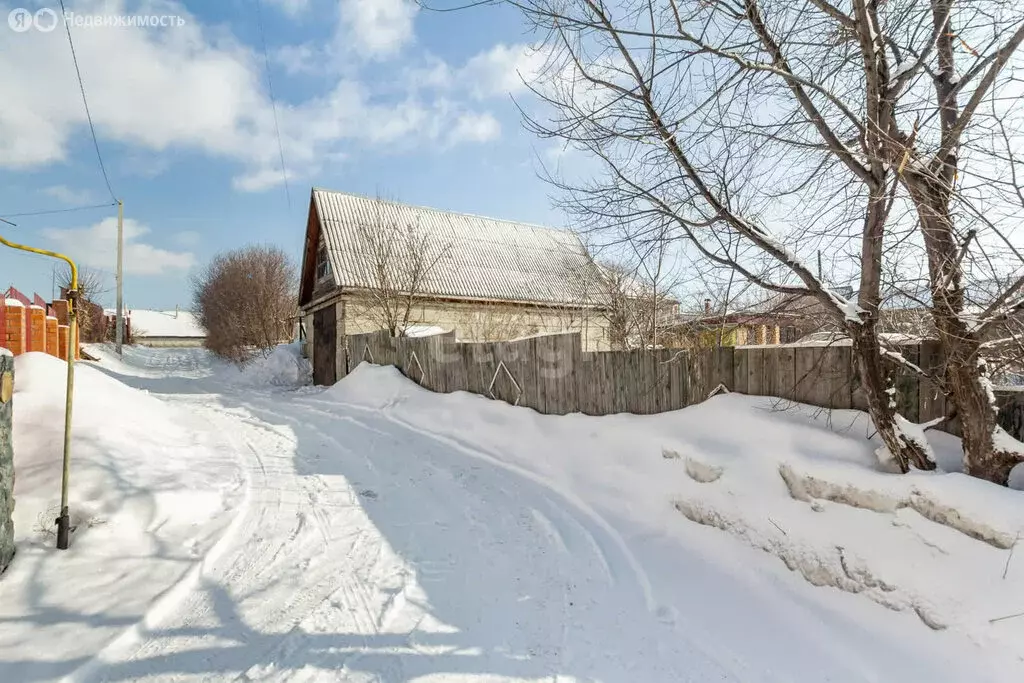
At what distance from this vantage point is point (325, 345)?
52.1ft

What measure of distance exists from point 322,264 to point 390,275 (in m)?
4.81

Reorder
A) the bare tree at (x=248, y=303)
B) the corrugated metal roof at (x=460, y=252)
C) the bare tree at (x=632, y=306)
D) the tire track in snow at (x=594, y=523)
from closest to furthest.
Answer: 1. the tire track in snow at (x=594, y=523)
2. the bare tree at (x=632, y=306)
3. the corrugated metal roof at (x=460, y=252)
4. the bare tree at (x=248, y=303)

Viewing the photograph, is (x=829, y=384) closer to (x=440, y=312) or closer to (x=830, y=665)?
(x=830, y=665)

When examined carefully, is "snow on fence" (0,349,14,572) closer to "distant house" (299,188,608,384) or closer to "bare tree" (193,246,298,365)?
"distant house" (299,188,608,384)

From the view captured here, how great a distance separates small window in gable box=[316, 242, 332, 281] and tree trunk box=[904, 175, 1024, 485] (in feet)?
47.9

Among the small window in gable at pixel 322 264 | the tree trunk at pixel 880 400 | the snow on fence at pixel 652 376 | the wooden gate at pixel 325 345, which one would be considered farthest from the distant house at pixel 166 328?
the tree trunk at pixel 880 400

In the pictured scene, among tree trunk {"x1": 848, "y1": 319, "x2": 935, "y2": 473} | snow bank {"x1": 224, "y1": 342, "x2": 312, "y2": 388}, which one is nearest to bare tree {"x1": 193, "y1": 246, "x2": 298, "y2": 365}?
snow bank {"x1": 224, "y1": 342, "x2": 312, "y2": 388}

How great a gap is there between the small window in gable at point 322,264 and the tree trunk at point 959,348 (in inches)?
575

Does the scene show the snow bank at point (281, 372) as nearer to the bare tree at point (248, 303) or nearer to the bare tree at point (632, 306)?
the bare tree at point (248, 303)

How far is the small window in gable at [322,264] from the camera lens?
15902 millimetres

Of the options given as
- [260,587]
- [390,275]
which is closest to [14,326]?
[260,587]

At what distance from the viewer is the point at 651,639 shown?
2.97 meters

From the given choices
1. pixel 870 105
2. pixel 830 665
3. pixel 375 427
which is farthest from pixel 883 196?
Result: pixel 375 427

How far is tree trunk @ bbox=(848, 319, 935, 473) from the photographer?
134 inches
